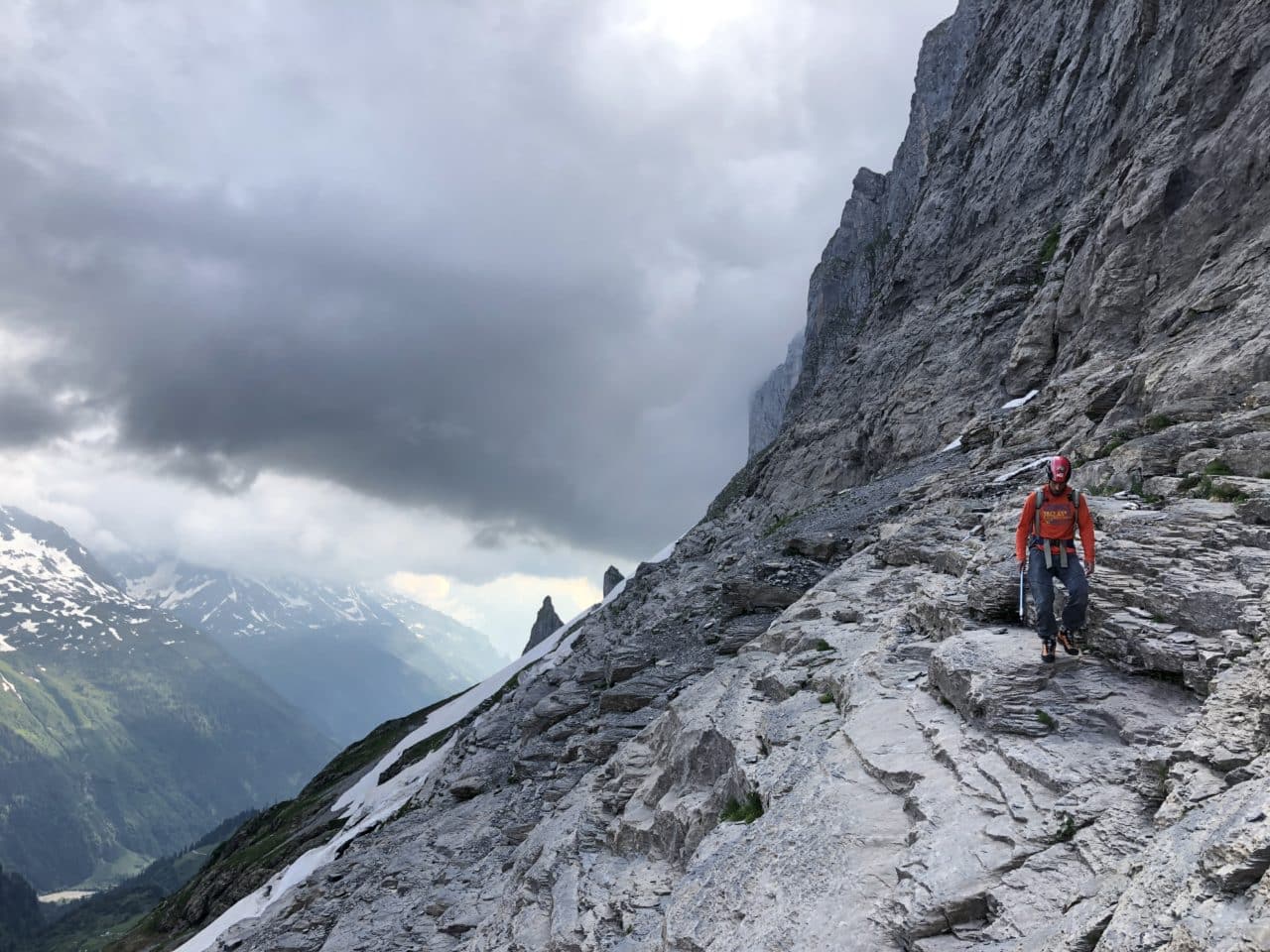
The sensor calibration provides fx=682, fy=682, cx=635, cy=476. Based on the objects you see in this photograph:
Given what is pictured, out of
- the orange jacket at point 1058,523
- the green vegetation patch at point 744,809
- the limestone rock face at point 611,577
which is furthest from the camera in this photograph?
the limestone rock face at point 611,577

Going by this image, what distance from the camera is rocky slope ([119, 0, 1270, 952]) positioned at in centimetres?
712

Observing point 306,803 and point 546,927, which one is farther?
point 306,803

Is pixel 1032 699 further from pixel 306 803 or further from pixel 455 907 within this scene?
pixel 306 803

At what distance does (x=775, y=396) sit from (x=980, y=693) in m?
183

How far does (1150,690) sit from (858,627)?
29.1 ft

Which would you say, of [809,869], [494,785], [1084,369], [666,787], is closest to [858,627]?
[666,787]

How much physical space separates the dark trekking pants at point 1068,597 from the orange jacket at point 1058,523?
0.27 meters

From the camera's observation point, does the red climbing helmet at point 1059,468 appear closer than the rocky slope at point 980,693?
No

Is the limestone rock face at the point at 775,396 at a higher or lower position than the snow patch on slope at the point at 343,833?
higher

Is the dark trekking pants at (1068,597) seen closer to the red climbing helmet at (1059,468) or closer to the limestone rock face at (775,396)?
the red climbing helmet at (1059,468)

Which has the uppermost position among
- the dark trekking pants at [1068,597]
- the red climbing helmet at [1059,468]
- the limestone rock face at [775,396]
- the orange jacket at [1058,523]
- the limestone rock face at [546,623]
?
the limestone rock face at [775,396]

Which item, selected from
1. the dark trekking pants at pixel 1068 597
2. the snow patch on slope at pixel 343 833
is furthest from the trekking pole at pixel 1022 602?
the snow patch on slope at pixel 343 833

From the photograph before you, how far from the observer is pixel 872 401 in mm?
57500

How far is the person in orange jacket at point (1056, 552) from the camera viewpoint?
10.1 meters
